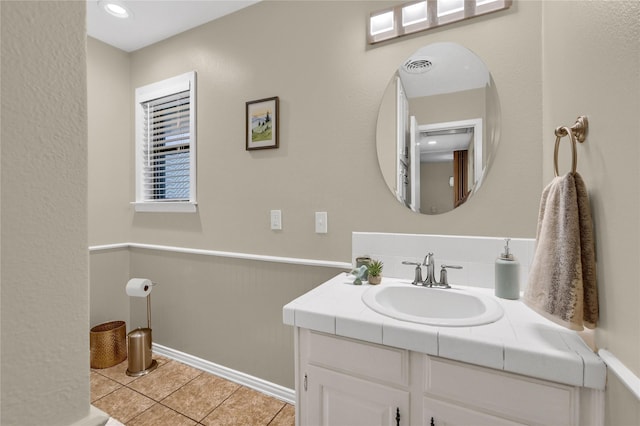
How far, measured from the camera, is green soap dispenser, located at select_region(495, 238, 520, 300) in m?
1.27

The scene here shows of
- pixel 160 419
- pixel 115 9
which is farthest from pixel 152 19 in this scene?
pixel 160 419

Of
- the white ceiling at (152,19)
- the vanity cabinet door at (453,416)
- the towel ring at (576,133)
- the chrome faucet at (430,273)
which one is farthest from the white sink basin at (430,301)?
the white ceiling at (152,19)

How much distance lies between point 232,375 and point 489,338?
5.90ft

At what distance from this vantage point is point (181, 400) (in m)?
1.91

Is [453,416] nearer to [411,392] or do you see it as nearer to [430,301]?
[411,392]

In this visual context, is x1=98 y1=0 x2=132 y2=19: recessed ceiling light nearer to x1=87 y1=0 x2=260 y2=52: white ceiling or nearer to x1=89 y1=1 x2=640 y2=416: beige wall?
x1=87 y1=0 x2=260 y2=52: white ceiling

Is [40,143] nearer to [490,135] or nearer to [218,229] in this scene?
[490,135]

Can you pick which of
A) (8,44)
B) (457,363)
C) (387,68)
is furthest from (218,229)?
(8,44)

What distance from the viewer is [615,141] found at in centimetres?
75

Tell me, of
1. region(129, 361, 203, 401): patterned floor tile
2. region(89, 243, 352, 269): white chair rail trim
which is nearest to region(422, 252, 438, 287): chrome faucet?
region(89, 243, 352, 269): white chair rail trim

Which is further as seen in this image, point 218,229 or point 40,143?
point 218,229

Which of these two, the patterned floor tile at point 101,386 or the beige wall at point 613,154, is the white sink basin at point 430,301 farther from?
the patterned floor tile at point 101,386

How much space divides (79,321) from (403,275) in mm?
1403

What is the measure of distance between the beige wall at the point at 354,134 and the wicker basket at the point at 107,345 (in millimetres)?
268
